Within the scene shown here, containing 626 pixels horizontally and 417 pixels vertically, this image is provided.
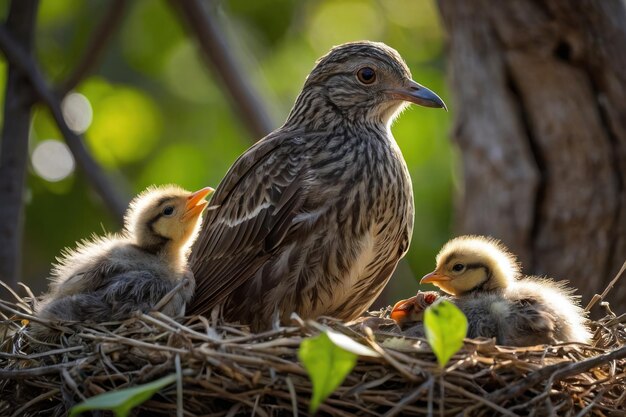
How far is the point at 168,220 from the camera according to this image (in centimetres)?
538

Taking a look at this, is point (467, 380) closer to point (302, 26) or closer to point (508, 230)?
point (508, 230)

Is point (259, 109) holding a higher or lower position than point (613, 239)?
higher

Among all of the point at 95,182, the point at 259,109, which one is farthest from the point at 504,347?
the point at 259,109

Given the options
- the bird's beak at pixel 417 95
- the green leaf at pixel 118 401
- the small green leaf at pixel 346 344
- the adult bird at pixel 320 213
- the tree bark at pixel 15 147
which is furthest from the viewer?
the tree bark at pixel 15 147

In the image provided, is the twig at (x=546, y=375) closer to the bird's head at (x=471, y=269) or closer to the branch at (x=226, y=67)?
the bird's head at (x=471, y=269)

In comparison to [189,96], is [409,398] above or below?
below

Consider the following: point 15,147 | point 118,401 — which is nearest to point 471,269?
point 118,401

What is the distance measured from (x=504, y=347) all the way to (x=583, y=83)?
8.67 feet

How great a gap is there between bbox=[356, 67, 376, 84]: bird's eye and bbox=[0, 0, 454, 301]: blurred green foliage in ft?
7.67

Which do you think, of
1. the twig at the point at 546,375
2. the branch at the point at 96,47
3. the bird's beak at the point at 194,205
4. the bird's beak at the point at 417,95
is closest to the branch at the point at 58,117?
the branch at the point at 96,47

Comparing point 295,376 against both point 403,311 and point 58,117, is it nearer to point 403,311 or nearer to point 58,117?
point 403,311

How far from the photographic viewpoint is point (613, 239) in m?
6.73

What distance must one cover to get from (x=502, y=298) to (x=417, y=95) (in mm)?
1243

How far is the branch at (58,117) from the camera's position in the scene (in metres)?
6.50
